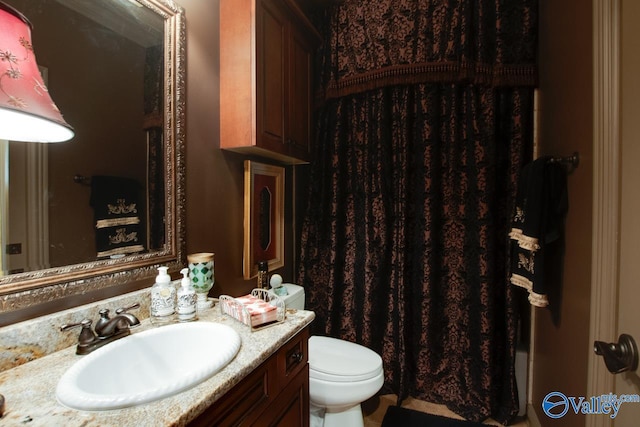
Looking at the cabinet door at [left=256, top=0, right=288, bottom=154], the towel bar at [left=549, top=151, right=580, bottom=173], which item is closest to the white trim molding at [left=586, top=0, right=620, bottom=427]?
the towel bar at [left=549, top=151, right=580, bottom=173]

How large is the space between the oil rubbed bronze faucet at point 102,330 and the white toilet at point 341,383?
89cm

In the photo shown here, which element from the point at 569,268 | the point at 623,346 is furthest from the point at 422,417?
the point at 623,346

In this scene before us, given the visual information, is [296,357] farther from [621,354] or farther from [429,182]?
[429,182]

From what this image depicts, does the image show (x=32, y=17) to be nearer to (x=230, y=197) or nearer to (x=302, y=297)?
(x=230, y=197)

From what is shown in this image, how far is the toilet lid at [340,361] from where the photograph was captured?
1363 mm

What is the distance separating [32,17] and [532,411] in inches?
115

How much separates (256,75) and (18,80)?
2.97ft

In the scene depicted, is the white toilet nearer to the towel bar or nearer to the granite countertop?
the granite countertop

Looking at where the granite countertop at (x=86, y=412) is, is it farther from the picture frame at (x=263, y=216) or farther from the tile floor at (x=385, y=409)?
the tile floor at (x=385, y=409)

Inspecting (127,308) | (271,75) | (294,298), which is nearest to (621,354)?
(294,298)

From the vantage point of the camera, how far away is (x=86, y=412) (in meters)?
0.55

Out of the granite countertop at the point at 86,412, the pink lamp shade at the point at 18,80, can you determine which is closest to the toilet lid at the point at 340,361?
the granite countertop at the point at 86,412

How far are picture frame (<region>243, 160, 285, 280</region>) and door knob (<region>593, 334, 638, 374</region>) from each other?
1466mm

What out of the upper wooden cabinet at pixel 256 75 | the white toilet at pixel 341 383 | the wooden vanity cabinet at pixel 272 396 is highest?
the upper wooden cabinet at pixel 256 75
